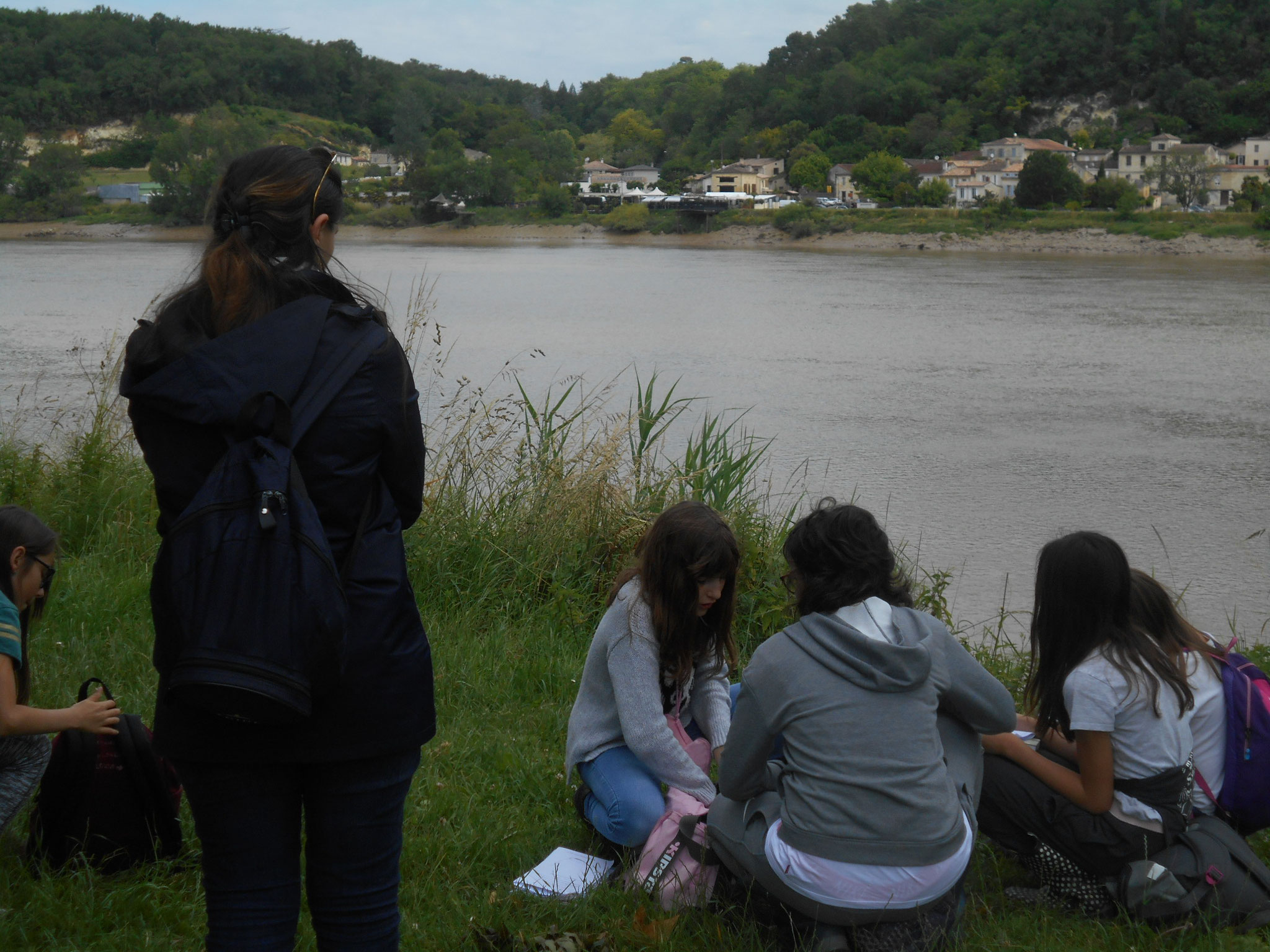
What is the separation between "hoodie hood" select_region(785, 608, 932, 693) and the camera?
1693 mm

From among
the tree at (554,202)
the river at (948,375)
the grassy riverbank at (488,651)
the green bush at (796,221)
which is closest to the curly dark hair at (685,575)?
the grassy riverbank at (488,651)

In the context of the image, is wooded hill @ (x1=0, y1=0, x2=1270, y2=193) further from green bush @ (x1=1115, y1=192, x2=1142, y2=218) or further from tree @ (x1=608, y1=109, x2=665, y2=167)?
green bush @ (x1=1115, y1=192, x2=1142, y2=218)

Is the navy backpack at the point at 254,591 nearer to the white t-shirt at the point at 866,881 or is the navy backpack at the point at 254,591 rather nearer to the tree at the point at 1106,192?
the white t-shirt at the point at 866,881

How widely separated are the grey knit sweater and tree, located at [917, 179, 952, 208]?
2089 inches

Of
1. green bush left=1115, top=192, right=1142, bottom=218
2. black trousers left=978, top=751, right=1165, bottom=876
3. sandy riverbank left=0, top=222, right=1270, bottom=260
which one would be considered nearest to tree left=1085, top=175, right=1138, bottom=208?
green bush left=1115, top=192, right=1142, bottom=218

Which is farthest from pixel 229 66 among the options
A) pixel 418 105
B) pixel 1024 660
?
pixel 1024 660

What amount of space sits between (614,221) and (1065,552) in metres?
51.6

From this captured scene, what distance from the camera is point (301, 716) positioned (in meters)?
1.15

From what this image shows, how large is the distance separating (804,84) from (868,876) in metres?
90.8

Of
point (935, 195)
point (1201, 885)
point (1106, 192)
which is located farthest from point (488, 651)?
point (935, 195)

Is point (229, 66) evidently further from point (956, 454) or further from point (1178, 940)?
point (1178, 940)

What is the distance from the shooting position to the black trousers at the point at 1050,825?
2000 mm

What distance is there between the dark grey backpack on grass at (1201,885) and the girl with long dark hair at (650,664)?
78 centimetres

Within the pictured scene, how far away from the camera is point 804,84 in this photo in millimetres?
86312
